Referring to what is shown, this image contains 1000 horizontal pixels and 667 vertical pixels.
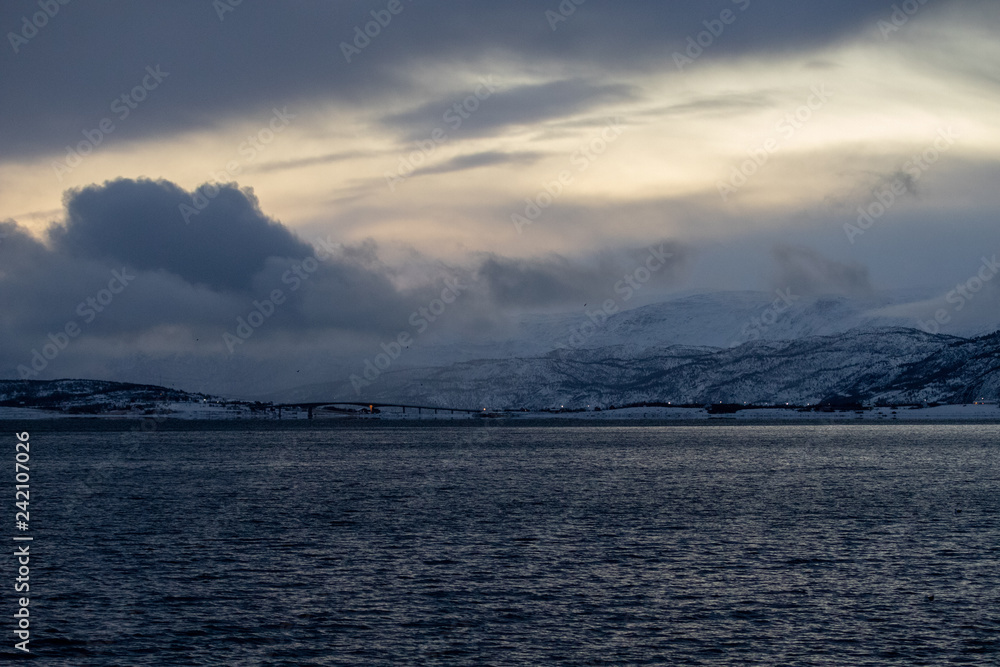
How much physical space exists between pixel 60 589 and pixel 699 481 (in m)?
91.0

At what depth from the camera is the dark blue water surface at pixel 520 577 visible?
144 feet

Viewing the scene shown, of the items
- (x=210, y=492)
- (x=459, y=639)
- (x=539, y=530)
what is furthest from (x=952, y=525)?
(x=210, y=492)

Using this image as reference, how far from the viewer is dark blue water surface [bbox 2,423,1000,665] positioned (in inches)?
1732

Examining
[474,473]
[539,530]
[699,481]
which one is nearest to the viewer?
[539,530]

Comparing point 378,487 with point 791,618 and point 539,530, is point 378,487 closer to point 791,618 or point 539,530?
point 539,530

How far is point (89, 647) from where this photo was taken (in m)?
44.4

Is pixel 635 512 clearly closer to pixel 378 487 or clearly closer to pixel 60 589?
pixel 378 487

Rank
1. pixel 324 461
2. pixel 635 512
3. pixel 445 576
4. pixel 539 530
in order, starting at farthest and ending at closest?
pixel 324 461
pixel 635 512
pixel 539 530
pixel 445 576

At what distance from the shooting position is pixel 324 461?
195375 mm

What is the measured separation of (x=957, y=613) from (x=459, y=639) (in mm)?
24541

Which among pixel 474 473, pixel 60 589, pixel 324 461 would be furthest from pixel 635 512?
pixel 324 461

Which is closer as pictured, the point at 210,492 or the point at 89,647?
the point at 89,647

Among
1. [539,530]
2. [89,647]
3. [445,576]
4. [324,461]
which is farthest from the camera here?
[324,461]

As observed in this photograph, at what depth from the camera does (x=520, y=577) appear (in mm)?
59719
